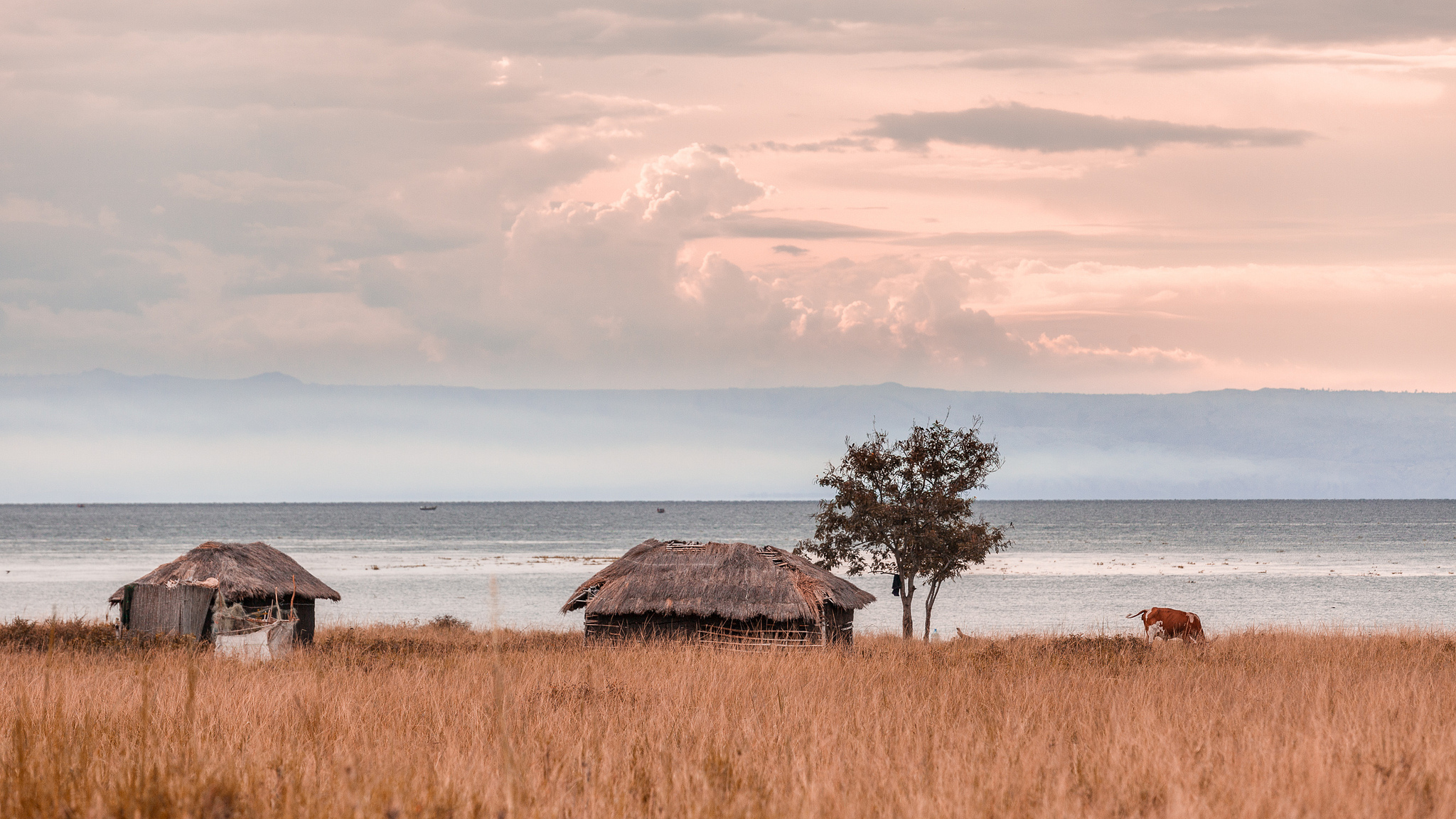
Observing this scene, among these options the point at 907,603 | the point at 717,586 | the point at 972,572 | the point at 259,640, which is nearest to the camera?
the point at 259,640

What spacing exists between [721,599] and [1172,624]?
1020 cm

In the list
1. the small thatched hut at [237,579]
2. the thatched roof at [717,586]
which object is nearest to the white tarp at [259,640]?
the small thatched hut at [237,579]

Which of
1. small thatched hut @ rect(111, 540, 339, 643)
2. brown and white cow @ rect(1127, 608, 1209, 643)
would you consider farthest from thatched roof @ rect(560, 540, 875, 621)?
small thatched hut @ rect(111, 540, 339, 643)

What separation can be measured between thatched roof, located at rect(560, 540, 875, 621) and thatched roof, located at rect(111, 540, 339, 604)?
7.33 meters

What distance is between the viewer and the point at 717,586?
2584 centimetres

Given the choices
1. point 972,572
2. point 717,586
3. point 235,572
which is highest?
point 235,572

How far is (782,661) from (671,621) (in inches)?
474

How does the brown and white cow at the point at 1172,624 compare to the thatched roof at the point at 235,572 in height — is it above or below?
below

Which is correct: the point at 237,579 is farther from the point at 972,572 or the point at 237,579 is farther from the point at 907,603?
the point at 972,572

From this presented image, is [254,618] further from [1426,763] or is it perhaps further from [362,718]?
[1426,763]

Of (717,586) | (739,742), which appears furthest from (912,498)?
(739,742)

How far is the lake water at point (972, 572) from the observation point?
146ft

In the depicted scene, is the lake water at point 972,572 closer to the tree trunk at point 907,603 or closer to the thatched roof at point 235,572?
the thatched roof at point 235,572

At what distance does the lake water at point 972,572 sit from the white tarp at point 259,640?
4205 mm
